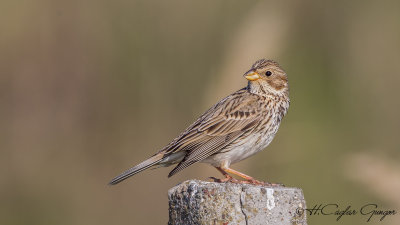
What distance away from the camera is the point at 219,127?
622 centimetres

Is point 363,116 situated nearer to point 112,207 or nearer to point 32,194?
point 112,207

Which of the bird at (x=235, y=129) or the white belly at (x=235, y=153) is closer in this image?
the bird at (x=235, y=129)

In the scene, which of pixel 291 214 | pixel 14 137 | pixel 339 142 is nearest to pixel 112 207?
pixel 14 137

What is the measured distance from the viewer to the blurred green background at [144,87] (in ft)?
24.3

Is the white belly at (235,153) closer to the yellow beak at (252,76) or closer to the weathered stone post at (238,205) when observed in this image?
the yellow beak at (252,76)

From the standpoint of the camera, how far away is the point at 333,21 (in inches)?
306

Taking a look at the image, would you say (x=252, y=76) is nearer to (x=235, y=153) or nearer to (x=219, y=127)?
(x=219, y=127)

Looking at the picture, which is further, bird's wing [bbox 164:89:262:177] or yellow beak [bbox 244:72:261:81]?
yellow beak [bbox 244:72:261:81]

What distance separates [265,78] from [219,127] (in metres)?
0.70

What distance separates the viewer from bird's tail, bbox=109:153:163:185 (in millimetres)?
5570

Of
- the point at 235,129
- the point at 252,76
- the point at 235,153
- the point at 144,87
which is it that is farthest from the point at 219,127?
the point at 144,87

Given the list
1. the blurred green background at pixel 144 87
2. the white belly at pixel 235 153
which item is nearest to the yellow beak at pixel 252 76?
the white belly at pixel 235 153

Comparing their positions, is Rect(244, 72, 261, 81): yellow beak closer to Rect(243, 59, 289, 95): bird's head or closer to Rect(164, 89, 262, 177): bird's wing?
Rect(243, 59, 289, 95): bird's head

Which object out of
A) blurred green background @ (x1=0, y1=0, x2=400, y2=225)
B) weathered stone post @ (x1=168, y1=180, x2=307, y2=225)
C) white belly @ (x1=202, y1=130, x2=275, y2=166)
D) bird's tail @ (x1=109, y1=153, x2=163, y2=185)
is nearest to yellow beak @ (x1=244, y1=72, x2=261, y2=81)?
white belly @ (x1=202, y1=130, x2=275, y2=166)
